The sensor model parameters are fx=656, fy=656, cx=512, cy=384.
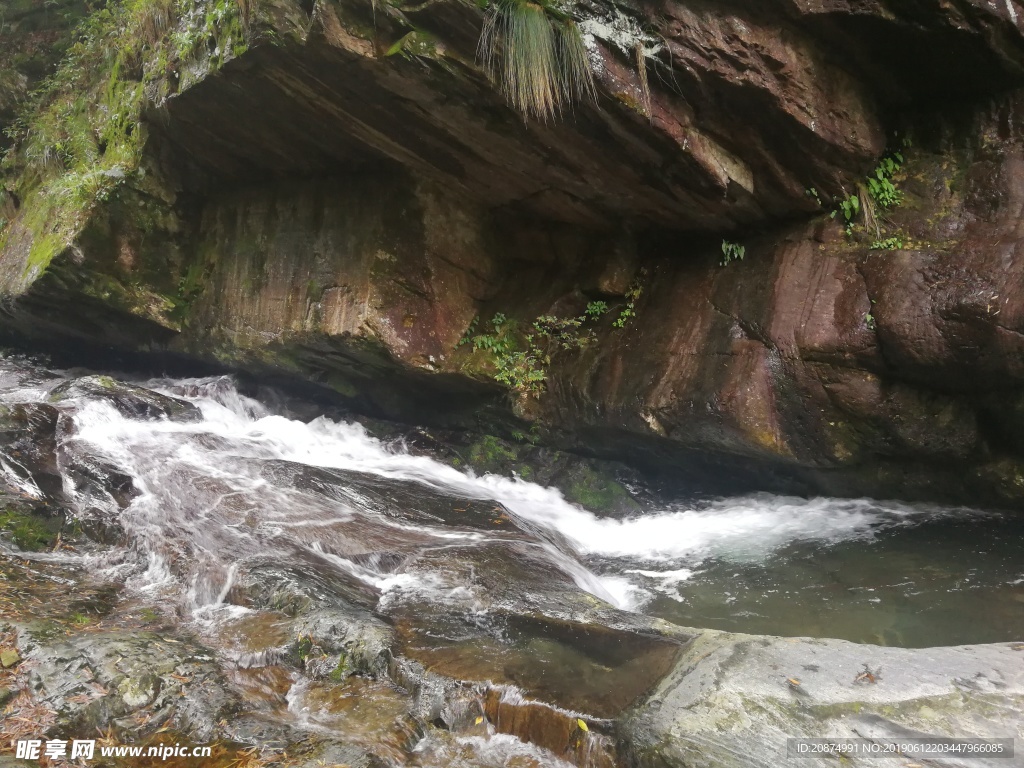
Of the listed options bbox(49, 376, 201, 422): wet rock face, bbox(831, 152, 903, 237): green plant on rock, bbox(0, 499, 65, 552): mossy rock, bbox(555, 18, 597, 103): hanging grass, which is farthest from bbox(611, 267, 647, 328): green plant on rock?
bbox(49, 376, 201, 422): wet rock face

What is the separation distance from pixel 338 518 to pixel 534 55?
4434 millimetres

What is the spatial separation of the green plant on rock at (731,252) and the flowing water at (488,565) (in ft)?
8.82

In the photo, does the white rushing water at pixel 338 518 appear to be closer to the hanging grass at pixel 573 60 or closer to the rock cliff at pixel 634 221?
the rock cliff at pixel 634 221

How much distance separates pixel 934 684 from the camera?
135 inches

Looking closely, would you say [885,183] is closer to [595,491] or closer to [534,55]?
[534,55]

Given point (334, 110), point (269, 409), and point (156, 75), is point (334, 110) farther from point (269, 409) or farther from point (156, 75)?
point (269, 409)

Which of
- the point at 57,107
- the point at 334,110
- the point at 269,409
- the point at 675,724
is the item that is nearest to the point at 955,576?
the point at 675,724

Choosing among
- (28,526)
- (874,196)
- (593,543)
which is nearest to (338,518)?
(28,526)

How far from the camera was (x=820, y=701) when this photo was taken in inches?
131

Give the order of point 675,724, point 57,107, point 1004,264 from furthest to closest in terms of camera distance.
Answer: point 57,107 → point 1004,264 → point 675,724

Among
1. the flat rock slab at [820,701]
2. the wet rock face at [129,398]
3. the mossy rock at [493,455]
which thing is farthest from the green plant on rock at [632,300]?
the wet rock face at [129,398]

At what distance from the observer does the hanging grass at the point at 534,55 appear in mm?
5293

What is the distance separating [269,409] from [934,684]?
9.37 meters

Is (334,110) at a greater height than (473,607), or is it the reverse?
(334,110)
